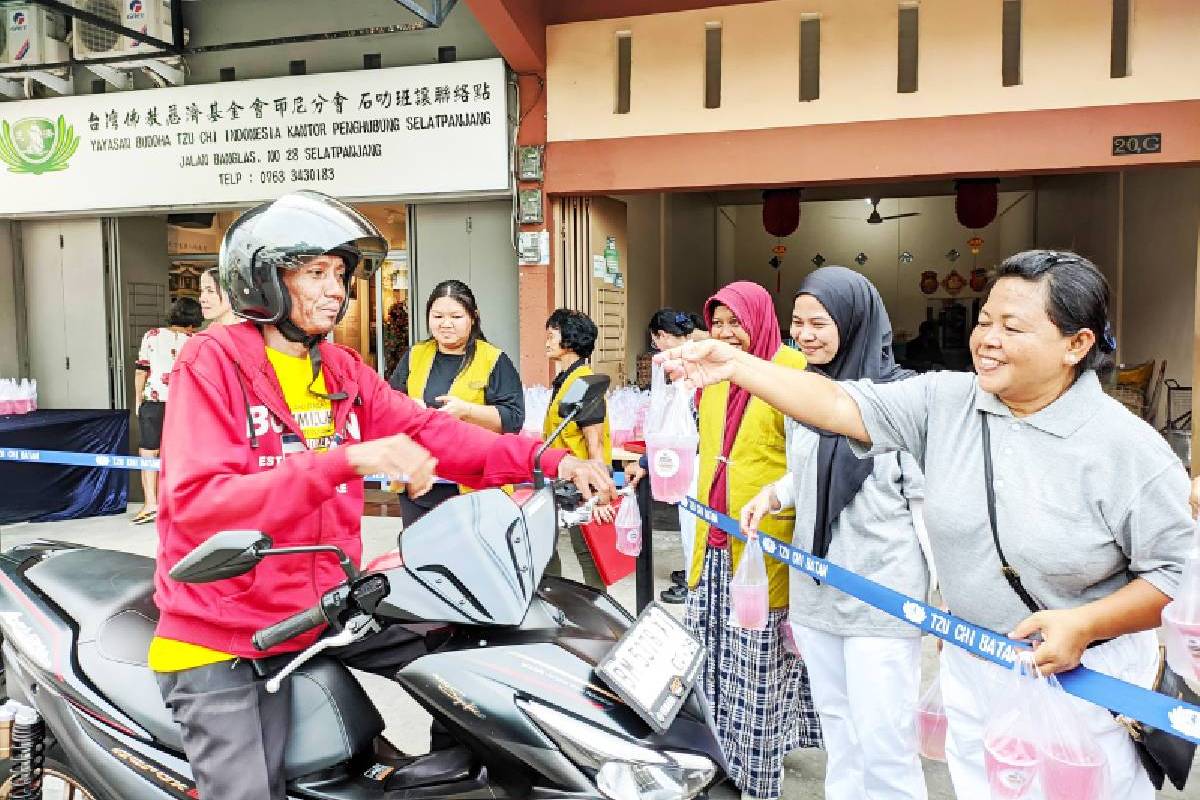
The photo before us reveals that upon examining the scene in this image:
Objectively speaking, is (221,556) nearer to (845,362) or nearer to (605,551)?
(845,362)

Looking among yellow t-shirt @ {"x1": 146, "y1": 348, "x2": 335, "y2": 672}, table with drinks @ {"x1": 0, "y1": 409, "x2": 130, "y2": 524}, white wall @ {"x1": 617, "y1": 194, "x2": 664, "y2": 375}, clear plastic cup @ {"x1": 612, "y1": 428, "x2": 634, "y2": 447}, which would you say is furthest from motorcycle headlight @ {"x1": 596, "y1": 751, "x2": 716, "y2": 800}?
white wall @ {"x1": 617, "y1": 194, "x2": 664, "y2": 375}

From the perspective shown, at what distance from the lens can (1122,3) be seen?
6.27 m

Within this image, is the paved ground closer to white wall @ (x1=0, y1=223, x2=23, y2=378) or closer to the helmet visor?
the helmet visor

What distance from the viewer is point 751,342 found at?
3117mm

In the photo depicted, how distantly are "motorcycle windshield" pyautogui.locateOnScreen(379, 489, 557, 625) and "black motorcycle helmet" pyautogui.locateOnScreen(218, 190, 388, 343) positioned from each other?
636 millimetres

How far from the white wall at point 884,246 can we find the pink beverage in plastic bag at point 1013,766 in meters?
14.4

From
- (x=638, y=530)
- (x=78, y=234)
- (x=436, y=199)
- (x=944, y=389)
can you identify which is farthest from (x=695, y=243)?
(x=944, y=389)

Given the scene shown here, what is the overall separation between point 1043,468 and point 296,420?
1.60 meters

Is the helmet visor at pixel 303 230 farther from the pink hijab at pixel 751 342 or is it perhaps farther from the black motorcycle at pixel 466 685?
the pink hijab at pixel 751 342

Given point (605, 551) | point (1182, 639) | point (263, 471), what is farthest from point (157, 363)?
point (1182, 639)

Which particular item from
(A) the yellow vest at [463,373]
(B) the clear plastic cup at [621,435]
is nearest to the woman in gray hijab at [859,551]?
(A) the yellow vest at [463,373]

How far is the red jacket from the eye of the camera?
1.57 m

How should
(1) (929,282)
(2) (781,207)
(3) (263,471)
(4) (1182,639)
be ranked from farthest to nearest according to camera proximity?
(1) (929,282), (2) (781,207), (3) (263,471), (4) (1182,639)

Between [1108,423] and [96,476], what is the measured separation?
8.48 meters
